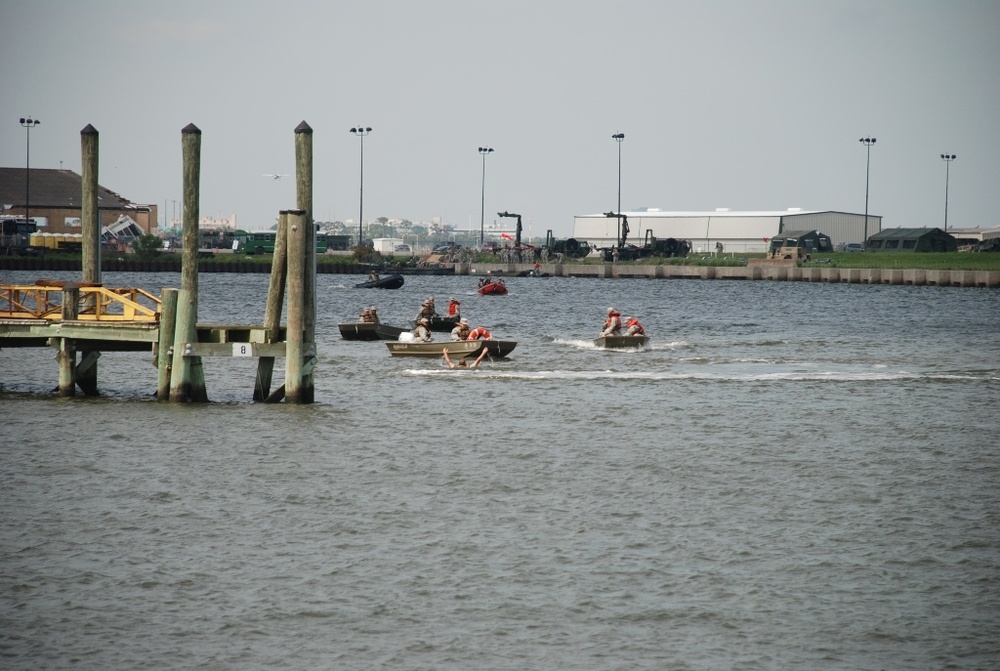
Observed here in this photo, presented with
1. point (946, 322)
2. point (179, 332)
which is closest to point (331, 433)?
point (179, 332)

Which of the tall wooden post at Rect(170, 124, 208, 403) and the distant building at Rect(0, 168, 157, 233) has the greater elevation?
the distant building at Rect(0, 168, 157, 233)

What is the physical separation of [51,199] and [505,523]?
161 metres

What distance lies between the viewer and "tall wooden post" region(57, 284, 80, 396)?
30.7 metres

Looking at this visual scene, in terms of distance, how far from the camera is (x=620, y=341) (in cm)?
4891

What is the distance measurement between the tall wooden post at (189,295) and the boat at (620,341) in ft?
68.7

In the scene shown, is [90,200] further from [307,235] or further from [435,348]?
[435,348]

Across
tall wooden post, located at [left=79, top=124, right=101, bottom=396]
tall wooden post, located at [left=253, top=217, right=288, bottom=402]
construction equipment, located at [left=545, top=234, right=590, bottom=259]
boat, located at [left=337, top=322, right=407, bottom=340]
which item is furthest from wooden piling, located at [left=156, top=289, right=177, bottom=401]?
construction equipment, located at [left=545, top=234, right=590, bottom=259]

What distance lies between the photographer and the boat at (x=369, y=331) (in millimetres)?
50844

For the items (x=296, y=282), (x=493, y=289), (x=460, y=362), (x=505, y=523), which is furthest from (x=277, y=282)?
(x=493, y=289)

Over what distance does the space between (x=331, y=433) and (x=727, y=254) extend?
14779 cm

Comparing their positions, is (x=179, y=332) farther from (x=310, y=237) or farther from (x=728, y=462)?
(x=728, y=462)

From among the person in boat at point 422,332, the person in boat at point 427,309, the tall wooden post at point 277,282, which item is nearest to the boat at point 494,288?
the person in boat at point 427,309

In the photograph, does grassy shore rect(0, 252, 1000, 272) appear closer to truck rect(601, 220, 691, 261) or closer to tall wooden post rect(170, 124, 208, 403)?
truck rect(601, 220, 691, 261)

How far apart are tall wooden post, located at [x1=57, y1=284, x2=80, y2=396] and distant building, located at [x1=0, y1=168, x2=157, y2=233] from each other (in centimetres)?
13306
